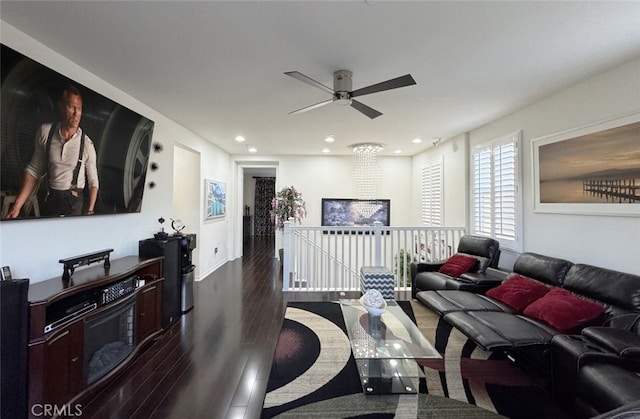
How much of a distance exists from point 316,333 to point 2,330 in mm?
2435

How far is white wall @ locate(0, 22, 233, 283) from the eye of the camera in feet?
6.70

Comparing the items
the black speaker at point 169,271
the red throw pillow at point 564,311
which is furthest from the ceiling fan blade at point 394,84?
the black speaker at point 169,271

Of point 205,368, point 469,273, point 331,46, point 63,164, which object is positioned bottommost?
point 205,368

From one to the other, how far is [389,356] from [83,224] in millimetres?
2926

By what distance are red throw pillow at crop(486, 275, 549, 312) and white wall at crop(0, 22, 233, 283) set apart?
4177 mm

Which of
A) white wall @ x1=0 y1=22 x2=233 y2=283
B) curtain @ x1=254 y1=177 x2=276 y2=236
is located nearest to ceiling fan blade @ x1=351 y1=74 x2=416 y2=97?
white wall @ x1=0 y1=22 x2=233 y2=283

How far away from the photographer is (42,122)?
6.75 feet

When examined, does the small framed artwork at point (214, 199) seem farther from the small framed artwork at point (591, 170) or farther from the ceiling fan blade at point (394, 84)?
the small framed artwork at point (591, 170)

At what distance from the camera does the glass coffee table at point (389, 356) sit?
212 cm

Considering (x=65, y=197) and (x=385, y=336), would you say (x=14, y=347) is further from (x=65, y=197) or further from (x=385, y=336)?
(x=385, y=336)

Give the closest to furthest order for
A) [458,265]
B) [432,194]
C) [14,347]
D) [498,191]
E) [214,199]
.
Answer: [14,347]
[458,265]
[498,191]
[214,199]
[432,194]

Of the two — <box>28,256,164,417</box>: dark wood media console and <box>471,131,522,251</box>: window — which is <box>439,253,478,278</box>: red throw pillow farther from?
<box>28,256,164,417</box>: dark wood media console

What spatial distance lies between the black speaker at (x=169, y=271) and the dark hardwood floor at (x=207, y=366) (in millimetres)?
159

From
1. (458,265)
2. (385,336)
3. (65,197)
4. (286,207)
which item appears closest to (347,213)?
(286,207)
